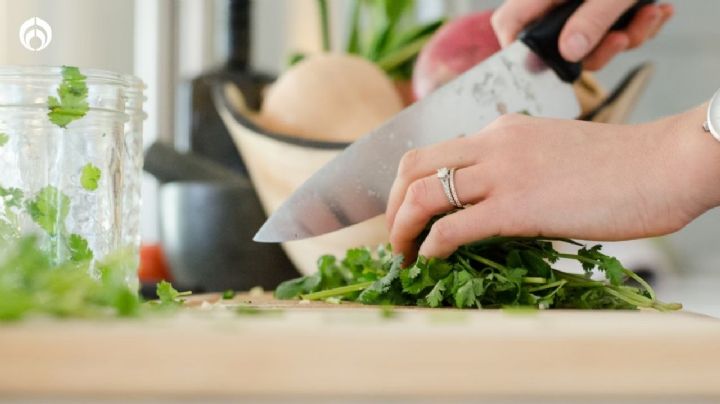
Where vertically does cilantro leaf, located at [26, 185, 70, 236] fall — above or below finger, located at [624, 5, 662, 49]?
below

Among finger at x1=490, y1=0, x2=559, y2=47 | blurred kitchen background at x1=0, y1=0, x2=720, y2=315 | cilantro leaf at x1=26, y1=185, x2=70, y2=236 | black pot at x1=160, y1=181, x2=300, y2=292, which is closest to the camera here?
cilantro leaf at x1=26, y1=185, x2=70, y2=236

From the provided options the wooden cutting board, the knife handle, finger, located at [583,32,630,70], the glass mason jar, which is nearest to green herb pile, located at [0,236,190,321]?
the wooden cutting board

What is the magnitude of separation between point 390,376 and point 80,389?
15cm

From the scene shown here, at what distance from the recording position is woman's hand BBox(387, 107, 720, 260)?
0.89 meters

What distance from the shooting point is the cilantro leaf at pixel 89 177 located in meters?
0.89

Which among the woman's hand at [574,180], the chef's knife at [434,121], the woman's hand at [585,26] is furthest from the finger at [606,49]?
the woman's hand at [574,180]

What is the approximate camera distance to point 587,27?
1.21 meters

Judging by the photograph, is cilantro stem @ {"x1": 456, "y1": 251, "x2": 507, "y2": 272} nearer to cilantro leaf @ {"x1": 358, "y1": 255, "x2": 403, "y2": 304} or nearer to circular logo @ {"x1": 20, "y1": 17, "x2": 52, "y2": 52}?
cilantro leaf @ {"x1": 358, "y1": 255, "x2": 403, "y2": 304}

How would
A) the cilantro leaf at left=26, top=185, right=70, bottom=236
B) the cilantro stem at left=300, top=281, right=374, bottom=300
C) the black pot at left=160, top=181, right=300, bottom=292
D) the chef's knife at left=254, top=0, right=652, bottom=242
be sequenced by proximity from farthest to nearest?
the black pot at left=160, top=181, right=300, bottom=292
the chef's knife at left=254, top=0, right=652, bottom=242
the cilantro stem at left=300, top=281, right=374, bottom=300
the cilantro leaf at left=26, top=185, right=70, bottom=236

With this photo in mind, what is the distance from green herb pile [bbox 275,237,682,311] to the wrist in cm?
9

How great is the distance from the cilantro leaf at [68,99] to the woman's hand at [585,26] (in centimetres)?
56

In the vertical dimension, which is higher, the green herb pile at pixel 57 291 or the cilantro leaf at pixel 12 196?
the cilantro leaf at pixel 12 196

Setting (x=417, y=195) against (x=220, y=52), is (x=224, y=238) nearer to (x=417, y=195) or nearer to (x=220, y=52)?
(x=417, y=195)

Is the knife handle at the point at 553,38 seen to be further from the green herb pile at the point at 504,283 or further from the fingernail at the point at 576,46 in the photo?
the green herb pile at the point at 504,283
